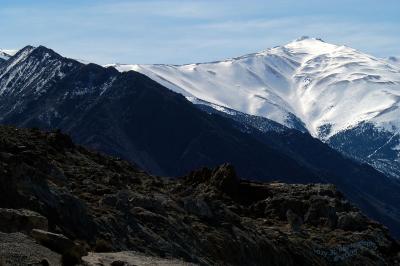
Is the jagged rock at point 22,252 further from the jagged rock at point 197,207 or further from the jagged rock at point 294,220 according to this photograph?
the jagged rock at point 294,220

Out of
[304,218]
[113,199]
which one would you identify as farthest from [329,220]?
[113,199]

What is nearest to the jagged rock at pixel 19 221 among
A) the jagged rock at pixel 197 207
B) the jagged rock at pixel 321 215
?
the jagged rock at pixel 197 207

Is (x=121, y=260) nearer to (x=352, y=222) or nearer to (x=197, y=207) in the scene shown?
(x=197, y=207)

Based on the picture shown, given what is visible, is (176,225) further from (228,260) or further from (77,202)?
(77,202)

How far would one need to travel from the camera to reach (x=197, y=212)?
64.8 m

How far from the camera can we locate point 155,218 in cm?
5628

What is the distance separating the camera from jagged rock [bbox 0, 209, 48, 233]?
111ft

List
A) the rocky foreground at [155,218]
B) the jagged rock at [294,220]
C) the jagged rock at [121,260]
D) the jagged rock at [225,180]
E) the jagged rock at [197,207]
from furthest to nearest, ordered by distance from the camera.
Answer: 1. the jagged rock at [225,180]
2. the jagged rock at [294,220]
3. the jagged rock at [197,207]
4. the rocky foreground at [155,218]
5. the jagged rock at [121,260]

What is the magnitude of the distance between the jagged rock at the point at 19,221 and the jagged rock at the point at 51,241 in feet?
5.52

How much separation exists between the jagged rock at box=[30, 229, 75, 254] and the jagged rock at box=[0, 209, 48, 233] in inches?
66.2

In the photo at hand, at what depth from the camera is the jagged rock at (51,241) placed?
105 ft

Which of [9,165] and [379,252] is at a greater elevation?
[9,165]

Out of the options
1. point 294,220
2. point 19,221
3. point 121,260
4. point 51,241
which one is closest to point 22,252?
point 51,241

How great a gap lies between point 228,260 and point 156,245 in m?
8.63
